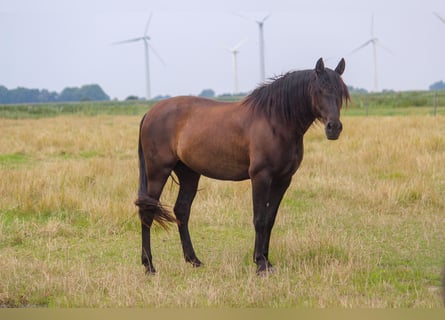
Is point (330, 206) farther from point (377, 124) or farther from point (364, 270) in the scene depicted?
point (377, 124)

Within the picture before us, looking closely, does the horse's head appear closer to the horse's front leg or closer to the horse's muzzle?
the horse's muzzle

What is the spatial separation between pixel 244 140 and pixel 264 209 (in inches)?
29.3

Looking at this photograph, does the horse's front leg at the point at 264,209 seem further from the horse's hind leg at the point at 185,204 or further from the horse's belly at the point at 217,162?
the horse's hind leg at the point at 185,204

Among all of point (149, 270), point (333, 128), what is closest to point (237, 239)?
point (149, 270)

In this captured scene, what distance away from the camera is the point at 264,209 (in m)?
5.94

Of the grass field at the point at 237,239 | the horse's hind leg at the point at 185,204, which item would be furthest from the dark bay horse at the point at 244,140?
the grass field at the point at 237,239

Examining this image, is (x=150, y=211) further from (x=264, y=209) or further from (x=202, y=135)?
(x=264, y=209)

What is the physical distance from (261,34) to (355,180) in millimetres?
23032

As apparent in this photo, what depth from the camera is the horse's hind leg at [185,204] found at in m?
6.51

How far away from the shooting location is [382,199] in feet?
29.0

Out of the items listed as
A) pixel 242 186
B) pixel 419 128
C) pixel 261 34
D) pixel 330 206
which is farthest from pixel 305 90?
pixel 261 34

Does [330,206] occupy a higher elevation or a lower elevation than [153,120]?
lower

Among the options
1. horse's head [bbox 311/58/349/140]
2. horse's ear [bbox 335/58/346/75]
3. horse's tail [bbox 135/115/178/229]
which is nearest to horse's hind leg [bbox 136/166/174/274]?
horse's tail [bbox 135/115/178/229]

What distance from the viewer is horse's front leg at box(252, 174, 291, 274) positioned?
5836 millimetres
